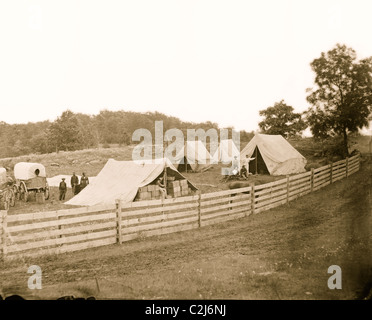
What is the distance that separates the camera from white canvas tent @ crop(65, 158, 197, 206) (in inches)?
268

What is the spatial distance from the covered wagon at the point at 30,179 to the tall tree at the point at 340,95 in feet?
14.9

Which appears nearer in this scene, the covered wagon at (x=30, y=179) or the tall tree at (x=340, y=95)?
the tall tree at (x=340, y=95)

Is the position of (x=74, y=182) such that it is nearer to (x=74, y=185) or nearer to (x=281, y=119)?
(x=74, y=185)

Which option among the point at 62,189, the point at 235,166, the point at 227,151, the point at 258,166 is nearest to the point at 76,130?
the point at 62,189

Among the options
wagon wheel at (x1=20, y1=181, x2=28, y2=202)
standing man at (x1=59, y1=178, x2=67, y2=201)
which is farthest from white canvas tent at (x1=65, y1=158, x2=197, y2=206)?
wagon wheel at (x1=20, y1=181, x2=28, y2=202)

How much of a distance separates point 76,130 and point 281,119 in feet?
10.3

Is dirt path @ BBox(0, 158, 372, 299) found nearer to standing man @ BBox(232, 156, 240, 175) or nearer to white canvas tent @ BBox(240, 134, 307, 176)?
white canvas tent @ BBox(240, 134, 307, 176)

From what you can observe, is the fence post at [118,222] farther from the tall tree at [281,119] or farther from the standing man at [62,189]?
the tall tree at [281,119]

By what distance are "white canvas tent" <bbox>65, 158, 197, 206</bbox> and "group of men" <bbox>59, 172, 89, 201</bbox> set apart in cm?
10

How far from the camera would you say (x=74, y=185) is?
6.48 meters

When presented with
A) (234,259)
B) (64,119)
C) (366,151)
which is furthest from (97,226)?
→ (366,151)

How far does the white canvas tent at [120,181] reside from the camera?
680 cm

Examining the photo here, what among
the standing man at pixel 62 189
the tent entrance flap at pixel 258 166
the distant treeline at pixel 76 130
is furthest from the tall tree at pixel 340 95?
the standing man at pixel 62 189

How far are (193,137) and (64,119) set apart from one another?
1.99 meters
